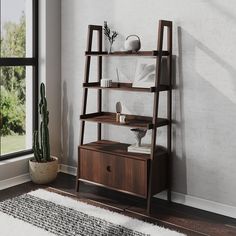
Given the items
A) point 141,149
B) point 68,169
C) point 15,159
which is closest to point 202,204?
point 141,149

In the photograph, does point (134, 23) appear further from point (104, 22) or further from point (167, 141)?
point (167, 141)

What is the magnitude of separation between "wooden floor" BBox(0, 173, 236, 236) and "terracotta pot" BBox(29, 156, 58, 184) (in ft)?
0.19

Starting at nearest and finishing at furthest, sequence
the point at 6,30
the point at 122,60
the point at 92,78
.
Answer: the point at 122,60 < the point at 92,78 < the point at 6,30

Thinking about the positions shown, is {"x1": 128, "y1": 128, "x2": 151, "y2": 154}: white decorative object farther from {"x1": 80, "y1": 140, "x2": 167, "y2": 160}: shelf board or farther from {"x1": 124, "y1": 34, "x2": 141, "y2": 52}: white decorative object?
{"x1": 124, "y1": 34, "x2": 141, "y2": 52}: white decorative object

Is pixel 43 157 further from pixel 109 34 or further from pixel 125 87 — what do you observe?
pixel 109 34

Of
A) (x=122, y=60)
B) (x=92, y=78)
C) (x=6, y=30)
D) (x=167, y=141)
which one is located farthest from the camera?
(x=6, y=30)

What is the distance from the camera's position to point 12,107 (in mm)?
4707

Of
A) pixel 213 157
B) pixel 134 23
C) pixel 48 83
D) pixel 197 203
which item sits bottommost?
pixel 197 203

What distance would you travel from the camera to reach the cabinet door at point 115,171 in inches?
115

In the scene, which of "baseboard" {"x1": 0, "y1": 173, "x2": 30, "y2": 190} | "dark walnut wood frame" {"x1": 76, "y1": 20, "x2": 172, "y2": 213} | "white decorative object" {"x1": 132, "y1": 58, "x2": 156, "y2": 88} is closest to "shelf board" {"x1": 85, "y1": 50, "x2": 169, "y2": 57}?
"dark walnut wood frame" {"x1": 76, "y1": 20, "x2": 172, "y2": 213}

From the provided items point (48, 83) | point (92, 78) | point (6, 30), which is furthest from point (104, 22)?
point (6, 30)

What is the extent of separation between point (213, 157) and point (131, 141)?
0.72m

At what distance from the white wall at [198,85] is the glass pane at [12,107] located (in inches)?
59.2

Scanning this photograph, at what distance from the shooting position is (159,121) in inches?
118
